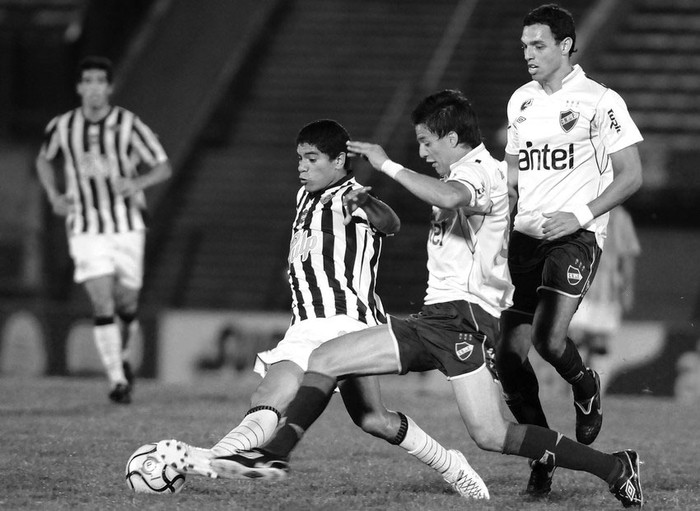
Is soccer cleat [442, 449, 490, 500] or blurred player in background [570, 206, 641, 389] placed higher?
blurred player in background [570, 206, 641, 389]

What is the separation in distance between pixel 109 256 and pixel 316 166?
410 centimetres

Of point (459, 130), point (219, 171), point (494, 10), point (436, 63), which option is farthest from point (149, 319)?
point (459, 130)

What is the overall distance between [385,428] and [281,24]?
44.4 ft

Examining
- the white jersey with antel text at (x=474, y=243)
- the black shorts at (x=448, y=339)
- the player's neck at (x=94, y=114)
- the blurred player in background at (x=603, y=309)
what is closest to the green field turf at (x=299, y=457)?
the black shorts at (x=448, y=339)

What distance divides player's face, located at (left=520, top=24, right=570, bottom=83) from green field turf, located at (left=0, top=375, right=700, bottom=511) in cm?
192

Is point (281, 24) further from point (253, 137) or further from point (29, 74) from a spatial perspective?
point (29, 74)

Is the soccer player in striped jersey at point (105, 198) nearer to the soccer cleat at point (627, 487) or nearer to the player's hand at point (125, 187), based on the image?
the player's hand at point (125, 187)

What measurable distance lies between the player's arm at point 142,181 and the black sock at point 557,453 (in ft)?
15.5

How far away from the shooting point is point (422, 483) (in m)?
6.33

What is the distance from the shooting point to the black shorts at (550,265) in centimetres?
611

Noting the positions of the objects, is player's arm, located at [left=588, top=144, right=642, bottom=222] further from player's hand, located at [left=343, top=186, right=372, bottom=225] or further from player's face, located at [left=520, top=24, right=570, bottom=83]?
player's hand, located at [left=343, top=186, right=372, bottom=225]

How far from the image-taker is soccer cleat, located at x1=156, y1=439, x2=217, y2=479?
5.18m

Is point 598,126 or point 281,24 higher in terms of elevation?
point 281,24

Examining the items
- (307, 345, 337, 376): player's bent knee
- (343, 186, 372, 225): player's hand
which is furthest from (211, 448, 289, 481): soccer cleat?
(343, 186, 372, 225): player's hand
